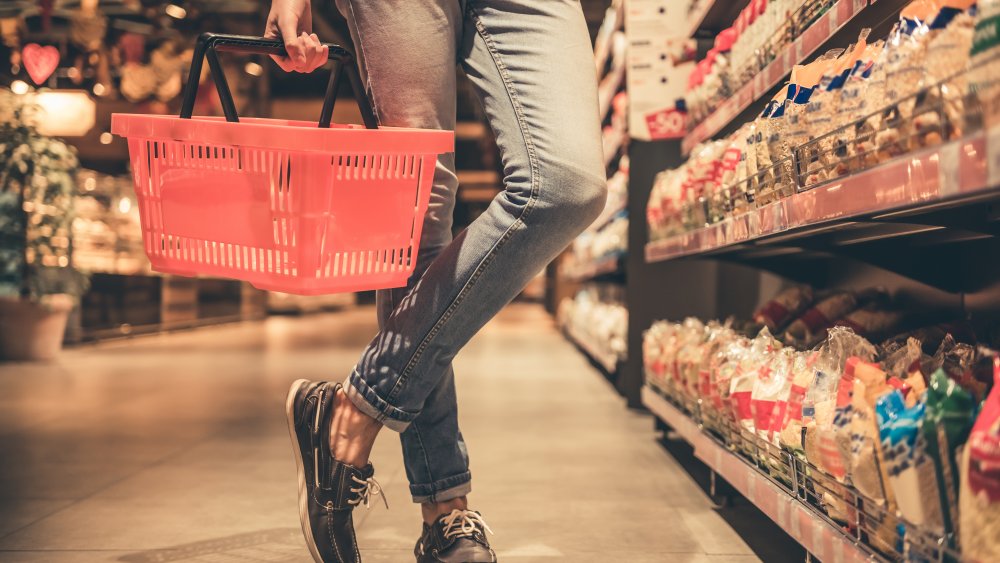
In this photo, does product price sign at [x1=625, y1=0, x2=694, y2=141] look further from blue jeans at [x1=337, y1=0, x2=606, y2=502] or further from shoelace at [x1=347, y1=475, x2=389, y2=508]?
shoelace at [x1=347, y1=475, x2=389, y2=508]

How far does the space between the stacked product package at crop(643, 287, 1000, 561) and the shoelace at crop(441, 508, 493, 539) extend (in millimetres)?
542

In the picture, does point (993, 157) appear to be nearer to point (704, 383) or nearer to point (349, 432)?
point (349, 432)

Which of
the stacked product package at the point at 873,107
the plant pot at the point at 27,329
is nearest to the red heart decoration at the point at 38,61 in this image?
the plant pot at the point at 27,329

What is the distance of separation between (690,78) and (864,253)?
146 centimetres

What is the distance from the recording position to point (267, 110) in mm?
14914

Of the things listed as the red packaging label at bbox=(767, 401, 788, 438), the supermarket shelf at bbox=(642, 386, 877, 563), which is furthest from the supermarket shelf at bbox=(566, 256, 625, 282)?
the red packaging label at bbox=(767, 401, 788, 438)

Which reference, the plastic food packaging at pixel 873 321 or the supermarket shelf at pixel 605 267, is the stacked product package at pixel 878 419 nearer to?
the plastic food packaging at pixel 873 321

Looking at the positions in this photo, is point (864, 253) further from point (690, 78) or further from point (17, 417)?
point (17, 417)

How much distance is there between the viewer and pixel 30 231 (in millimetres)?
6691

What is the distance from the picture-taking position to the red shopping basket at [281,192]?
1326 millimetres

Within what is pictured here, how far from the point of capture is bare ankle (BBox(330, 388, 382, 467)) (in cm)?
153

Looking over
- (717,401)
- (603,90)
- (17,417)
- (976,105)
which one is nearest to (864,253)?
(717,401)

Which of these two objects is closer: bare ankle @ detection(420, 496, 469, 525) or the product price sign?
bare ankle @ detection(420, 496, 469, 525)

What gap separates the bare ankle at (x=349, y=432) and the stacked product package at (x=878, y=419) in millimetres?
701
